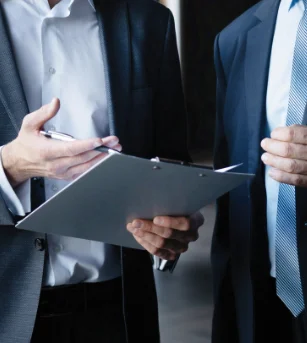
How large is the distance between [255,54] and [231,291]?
2.41 feet

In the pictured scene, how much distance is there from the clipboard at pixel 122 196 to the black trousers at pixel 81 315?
0.22 meters

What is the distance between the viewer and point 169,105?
6.10 feet

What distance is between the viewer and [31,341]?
1.63m

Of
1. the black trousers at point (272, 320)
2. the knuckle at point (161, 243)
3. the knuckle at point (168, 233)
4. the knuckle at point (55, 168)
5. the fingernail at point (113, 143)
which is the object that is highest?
the fingernail at point (113, 143)

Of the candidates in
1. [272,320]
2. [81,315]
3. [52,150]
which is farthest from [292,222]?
[52,150]

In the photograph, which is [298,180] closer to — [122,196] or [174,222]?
[174,222]

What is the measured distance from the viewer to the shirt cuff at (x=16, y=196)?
1.50 metres

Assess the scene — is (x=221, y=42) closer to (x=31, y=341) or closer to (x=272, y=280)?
(x=272, y=280)

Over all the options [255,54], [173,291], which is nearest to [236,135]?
[255,54]

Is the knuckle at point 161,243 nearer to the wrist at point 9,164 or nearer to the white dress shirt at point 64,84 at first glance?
the white dress shirt at point 64,84

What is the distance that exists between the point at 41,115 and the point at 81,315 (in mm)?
637

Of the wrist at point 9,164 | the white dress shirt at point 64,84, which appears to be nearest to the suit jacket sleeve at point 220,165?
the white dress shirt at point 64,84

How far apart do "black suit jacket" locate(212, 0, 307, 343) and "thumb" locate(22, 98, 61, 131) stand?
2.31 ft

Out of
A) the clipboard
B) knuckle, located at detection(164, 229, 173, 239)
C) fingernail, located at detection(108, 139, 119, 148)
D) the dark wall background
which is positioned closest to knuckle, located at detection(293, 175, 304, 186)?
the clipboard
